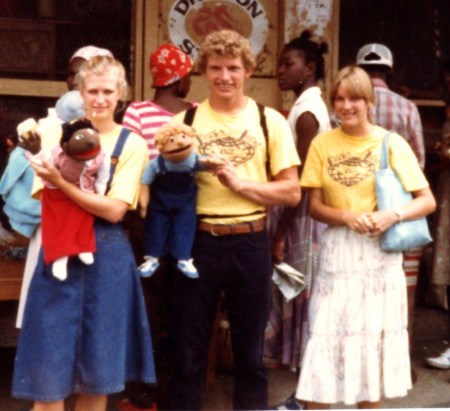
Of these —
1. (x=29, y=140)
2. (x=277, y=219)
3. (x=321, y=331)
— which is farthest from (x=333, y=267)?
(x=29, y=140)

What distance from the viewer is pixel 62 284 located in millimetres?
3900

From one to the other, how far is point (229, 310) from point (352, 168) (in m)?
0.84

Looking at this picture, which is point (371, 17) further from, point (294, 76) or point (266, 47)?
point (294, 76)

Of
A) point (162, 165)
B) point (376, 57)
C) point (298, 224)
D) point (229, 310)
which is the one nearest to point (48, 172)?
point (162, 165)

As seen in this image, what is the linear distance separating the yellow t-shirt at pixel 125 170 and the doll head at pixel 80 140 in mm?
168

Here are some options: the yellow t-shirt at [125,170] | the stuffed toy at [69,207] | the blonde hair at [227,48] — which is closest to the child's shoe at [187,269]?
the yellow t-shirt at [125,170]

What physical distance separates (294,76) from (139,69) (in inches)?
59.2

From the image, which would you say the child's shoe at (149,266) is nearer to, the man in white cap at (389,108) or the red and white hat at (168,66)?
the red and white hat at (168,66)

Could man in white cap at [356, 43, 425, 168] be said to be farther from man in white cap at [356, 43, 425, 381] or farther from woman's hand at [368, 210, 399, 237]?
woman's hand at [368, 210, 399, 237]

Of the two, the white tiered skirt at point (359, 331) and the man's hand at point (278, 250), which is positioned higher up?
the man's hand at point (278, 250)

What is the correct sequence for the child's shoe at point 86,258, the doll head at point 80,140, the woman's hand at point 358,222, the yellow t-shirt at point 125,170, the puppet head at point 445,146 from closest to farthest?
the doll head at point 80,140 < the child's shoe at point 86,258 < the yellow t-shirt at point 125,170 < the woman's hand at point 358,222 < the puppet head at point 445,146

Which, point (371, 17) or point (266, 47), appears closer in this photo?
point (266, 47)

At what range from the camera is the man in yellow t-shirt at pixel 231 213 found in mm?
4164

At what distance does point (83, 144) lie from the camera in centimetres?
375
